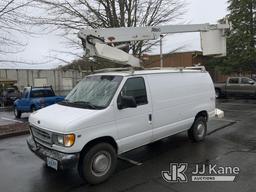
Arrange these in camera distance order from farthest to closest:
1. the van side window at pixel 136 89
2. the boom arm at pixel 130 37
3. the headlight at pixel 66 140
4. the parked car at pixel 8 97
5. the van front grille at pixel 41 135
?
the parked car at pixel 8 97
the boom arm at pixel 130 37
the van side window at pixel 136 89
the van front grille at pixel 41 135
the headlight at pixel 66 140

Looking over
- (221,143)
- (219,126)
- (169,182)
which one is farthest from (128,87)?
(219,126)

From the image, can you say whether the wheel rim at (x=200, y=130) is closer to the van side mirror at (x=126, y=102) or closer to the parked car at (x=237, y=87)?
the van side mirror at (x=126, y=102)

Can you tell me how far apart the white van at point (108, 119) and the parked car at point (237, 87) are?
47.0 ft

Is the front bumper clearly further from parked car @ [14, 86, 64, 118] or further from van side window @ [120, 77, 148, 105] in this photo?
parked car @ [14, 86, 64, 118]

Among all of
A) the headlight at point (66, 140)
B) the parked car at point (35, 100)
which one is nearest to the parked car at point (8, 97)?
the parked car at point (35, 100)

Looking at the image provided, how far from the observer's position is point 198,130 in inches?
296

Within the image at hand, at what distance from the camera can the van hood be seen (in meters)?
4.56

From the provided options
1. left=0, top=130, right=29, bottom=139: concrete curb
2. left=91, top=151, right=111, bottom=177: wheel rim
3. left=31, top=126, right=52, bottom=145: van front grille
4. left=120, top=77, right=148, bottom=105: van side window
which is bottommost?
left=0, top=130, right=29, bottom=139: concrete curb

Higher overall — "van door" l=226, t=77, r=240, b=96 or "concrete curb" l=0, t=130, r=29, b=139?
"van door" l=226, t=77, r=240, b=96

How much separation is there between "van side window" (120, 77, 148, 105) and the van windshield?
20 centimetres

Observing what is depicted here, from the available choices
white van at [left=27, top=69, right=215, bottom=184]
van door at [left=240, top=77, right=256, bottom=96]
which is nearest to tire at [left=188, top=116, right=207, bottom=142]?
white van at [left=27, top=69, right=215, bottom=184]

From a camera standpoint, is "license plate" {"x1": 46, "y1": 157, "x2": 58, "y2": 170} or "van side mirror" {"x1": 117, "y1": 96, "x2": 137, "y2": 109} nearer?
"license plate" {"x1": 46, "y1": 157, "x2": 58, "y2": 170}

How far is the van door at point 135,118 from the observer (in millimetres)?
5277

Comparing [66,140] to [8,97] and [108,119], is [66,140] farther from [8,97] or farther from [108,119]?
[8,97]
